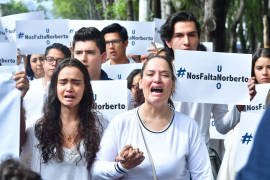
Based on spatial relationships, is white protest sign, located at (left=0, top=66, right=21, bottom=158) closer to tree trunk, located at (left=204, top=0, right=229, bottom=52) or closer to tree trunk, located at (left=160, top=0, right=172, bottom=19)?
tree trunk, located at (left=204, top=0, right=229, bottom=52)

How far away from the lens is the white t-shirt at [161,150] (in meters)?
3.69

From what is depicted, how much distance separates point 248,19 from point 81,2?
1101 inches

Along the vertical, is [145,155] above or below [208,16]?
below

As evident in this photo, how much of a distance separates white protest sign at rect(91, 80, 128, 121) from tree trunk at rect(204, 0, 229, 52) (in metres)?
6.79

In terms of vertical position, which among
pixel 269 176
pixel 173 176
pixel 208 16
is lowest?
pixel 173 176

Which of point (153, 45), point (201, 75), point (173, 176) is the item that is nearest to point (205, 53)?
point (201, 75)

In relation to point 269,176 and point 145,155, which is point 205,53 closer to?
point 145,155

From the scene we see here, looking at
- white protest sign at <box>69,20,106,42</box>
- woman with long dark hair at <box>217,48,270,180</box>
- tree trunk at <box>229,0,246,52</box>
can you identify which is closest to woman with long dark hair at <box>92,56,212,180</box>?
woman with long dark hair at <box>217,48,270,180</box>

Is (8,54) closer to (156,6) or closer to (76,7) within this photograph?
(156,6)

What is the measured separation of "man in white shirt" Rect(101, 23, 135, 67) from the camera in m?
6.74

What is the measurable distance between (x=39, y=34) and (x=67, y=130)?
134 inches

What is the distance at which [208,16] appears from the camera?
11875mm

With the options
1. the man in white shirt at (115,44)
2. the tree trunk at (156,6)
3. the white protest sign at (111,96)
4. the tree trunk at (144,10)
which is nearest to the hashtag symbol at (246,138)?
the white protest sign at (111,96)

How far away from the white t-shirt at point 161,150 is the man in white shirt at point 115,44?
9.62 ft
